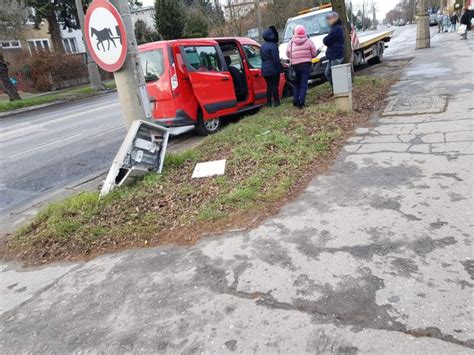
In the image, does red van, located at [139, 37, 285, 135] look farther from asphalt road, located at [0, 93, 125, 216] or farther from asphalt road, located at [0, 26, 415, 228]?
asphalt road, located at [0, 93, 125, 216]

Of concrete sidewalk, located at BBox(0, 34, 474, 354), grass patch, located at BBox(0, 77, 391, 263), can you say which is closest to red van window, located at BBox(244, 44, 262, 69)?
grass patch, located at BBox(0, 77, 391, 263)

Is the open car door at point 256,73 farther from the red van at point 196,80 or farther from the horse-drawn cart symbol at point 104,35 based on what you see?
the horse-drawn cart symbol at point 104,35

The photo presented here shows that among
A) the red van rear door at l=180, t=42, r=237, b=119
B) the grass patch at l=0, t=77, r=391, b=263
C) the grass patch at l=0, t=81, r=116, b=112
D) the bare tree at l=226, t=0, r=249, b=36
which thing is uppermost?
the bare tree at l=226, t=0, r=249, b=36

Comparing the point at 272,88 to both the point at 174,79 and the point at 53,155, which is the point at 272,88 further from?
the point at 53,155

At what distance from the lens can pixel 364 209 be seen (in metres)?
3.86

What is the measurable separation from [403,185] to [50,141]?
29.3 feet

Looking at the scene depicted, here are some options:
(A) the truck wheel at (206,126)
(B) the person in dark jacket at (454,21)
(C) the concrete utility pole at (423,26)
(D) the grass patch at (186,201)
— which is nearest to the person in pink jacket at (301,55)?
(A) the truck wheel at (206,126)

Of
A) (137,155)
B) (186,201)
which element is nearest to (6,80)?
(137,155)

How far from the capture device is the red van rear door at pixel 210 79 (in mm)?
7647

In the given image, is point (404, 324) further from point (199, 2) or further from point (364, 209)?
point (199, 2)

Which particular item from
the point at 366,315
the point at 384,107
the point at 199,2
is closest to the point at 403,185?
the point at 366,315

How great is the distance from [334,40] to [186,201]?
6084 millimetres

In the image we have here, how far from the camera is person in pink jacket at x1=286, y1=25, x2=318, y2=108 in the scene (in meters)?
8.13

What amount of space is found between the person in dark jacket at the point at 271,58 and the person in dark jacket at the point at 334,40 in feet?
3.97
